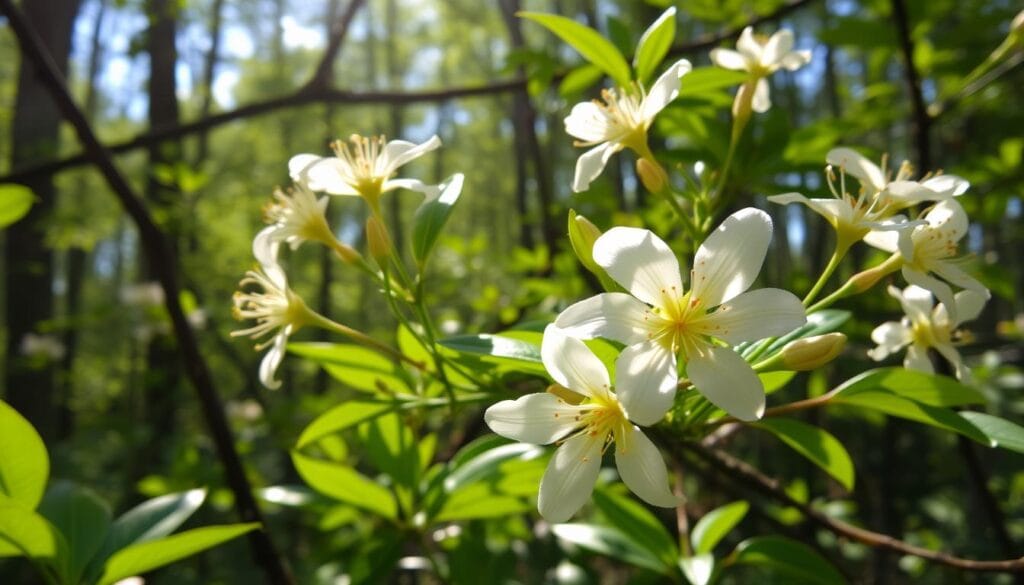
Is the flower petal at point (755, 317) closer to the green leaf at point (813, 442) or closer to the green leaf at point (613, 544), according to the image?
the green leaf at point (813, 442)

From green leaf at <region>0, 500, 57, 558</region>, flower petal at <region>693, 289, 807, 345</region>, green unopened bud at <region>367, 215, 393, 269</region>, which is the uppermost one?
green unopened bud at <region>367, 215, 393, 269</region>

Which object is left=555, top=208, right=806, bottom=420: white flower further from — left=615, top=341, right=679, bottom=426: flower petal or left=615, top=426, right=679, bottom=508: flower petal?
left=615, top=426, right=679, bottom=508: flower petal

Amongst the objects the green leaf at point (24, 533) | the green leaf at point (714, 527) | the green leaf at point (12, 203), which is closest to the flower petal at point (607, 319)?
the green leaf at point (24, 533)

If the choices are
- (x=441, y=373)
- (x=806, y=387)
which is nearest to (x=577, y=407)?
(x=441, y=373)

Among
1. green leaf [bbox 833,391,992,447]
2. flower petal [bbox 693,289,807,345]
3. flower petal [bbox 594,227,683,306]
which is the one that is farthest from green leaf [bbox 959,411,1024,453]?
flower petal [bbox 594,227,683,306]

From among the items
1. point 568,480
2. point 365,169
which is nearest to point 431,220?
point 365,169

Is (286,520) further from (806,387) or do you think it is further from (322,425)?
(322,425)

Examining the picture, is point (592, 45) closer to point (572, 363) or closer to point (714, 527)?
point (572, 363)
